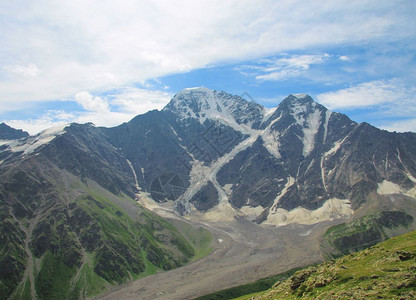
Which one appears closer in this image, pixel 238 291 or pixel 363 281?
pixel 363 281

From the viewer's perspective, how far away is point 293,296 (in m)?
64.2

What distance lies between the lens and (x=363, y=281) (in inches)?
2239

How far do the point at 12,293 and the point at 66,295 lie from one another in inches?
1110

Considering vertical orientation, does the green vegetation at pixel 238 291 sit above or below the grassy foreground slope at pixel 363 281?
below

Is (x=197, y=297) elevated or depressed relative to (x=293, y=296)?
depressed

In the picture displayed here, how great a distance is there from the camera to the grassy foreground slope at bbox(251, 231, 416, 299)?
48.1m

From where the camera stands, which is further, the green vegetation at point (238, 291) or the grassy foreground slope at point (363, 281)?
the green vegetation at point (238, 291)

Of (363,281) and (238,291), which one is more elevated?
(363,281)

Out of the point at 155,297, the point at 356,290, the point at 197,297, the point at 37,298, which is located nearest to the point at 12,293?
the point at 37,298

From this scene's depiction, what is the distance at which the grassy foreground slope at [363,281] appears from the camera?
48.1 m

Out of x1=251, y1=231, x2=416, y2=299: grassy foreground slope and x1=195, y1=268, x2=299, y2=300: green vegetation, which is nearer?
x1=251, y1=231, x2=416, y2=299: grassy foreground slope

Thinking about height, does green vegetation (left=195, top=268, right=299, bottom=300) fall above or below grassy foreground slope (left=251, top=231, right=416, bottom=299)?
below

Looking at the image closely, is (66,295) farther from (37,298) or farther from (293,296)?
(293,296)

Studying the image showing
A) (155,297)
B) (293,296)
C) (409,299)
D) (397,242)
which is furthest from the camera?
(155,297)
